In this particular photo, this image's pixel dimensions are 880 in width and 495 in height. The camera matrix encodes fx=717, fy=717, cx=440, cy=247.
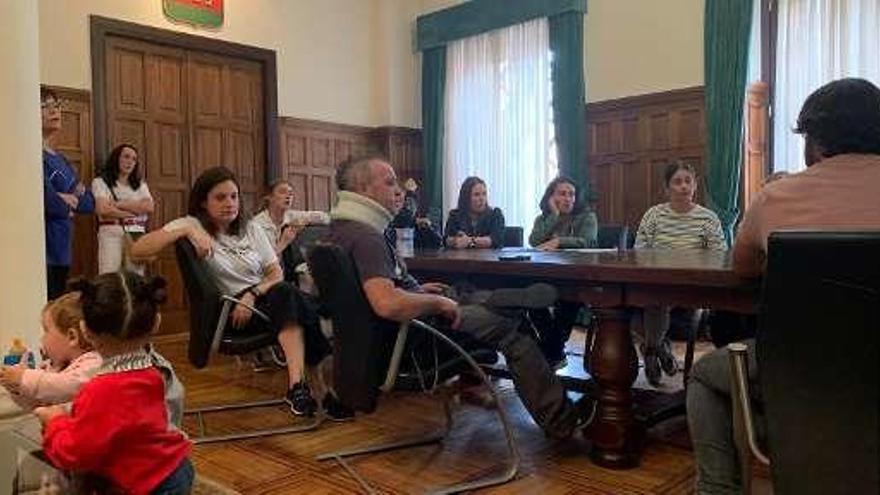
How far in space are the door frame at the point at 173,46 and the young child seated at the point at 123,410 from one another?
3852 millimetres

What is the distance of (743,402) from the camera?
1.35m

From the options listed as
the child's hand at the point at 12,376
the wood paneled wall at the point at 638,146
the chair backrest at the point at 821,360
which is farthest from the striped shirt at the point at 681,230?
the child's hand at the point at 12,376

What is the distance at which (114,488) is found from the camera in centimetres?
148

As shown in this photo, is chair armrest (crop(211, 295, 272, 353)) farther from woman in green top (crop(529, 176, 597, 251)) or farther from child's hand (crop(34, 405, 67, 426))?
woman in green top (crop(529, 176, 597, 251))

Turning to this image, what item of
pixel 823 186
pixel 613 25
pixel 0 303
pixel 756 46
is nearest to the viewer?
pixel 823 186

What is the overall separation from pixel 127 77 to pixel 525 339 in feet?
13.4

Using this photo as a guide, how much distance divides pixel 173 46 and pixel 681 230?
3.90 meters

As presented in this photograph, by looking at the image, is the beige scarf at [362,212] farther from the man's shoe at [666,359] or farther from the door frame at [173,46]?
the door frame at [173,46]

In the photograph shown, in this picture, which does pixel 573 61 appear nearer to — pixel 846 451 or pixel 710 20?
pixel 710 20

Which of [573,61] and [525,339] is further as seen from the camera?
[573,61]

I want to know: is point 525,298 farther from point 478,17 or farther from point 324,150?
point 478,17

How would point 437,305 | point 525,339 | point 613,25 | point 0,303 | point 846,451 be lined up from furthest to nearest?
point 613,25, point 0,303, point 525,339, point 437,305, point 846,451

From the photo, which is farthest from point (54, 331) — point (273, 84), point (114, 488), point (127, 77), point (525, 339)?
point (273, 84)

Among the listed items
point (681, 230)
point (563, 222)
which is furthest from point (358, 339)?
point (563, 222)
